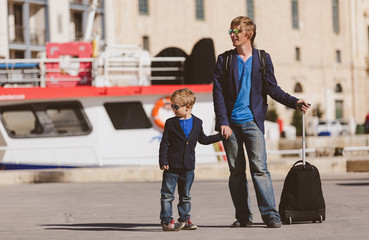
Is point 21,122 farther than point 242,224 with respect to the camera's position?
Yes

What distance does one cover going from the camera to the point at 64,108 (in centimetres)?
2158

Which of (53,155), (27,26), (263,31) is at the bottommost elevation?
(53,155)

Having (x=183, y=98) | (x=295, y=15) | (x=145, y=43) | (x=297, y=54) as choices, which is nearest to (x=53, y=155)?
(x=183, y=98)

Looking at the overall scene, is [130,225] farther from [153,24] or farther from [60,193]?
[153,24]

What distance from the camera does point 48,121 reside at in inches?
857

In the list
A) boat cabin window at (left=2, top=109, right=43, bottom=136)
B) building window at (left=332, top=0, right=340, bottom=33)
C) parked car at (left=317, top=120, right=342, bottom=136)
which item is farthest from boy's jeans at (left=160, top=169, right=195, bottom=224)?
building window at (left=332, top=0, right=340, bottom=33)

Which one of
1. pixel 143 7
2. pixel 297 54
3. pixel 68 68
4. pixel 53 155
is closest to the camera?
pixel 53 155

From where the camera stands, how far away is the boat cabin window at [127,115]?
853 inches

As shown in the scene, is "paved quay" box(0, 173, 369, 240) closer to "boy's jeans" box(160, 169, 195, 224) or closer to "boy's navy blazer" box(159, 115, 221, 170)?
"boy's jeans" box(160, 169, 195, 224)

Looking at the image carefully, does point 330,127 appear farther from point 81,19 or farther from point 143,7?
point 81,19

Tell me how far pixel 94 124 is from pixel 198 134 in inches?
523

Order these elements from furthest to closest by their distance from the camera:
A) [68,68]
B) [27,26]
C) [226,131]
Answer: [27,26], [68,68], [226,131]

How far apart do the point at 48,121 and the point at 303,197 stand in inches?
546

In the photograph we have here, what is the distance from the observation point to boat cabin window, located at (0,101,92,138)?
21.6 m
